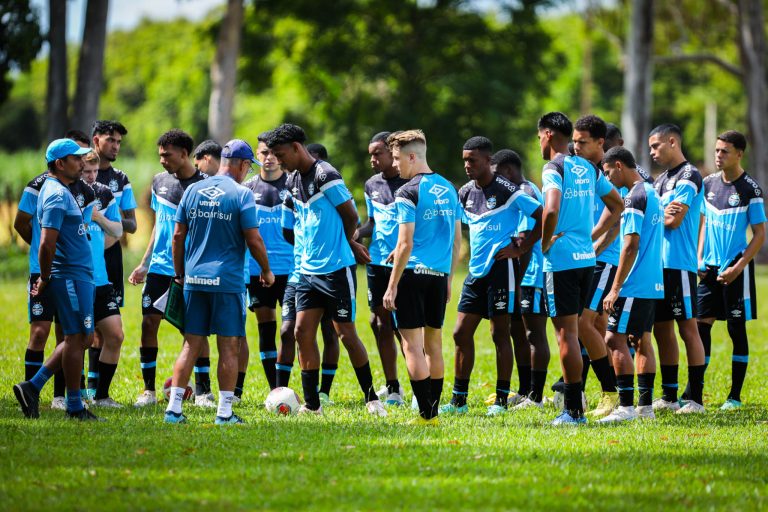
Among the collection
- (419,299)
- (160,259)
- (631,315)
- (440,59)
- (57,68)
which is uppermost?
(440,59)

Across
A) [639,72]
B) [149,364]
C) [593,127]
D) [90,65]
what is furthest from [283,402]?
[639,72]

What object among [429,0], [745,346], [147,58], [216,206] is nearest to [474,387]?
[745,346]

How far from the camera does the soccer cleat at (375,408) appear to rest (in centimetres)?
980

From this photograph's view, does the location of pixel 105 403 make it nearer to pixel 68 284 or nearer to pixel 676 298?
pixel 68 284

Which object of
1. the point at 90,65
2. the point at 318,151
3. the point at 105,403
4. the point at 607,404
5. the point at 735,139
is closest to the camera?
the point at 607,404

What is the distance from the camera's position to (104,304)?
10234mm

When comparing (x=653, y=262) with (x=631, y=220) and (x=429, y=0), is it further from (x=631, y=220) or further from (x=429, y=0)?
(x=429, y=0)

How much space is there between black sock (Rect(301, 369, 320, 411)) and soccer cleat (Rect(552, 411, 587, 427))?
→ 6.97 ft

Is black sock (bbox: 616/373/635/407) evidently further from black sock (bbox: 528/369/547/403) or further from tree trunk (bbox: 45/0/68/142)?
tree trunk (bbox: 45/0/68/142)

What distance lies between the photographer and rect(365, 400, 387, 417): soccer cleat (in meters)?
9.80

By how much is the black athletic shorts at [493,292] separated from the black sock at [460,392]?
665 millimetres

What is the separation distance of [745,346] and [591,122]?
327 cm

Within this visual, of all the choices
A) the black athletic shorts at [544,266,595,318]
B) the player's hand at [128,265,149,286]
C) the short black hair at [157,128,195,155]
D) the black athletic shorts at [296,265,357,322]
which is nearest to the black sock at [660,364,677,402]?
the black athletic shorts at [544,266,595,318]

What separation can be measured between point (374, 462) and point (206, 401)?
3551 mm
